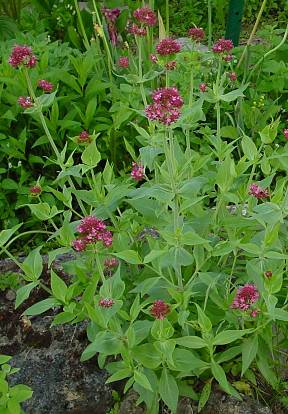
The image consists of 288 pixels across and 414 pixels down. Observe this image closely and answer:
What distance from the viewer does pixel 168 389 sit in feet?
6.66

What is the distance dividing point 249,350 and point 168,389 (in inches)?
10.6

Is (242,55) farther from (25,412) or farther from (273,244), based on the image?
(25,412)

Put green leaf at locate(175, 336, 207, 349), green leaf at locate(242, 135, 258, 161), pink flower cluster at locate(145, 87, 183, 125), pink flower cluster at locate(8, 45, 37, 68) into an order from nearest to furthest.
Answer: pink flower cluster at locate(145, 87, 183, 125) < green leaf at locate(175, 336, 207, 349) < pink flower cluster at locate(8, 45, 37, 68) < green leaf at locate(242, 135, 258, 161)

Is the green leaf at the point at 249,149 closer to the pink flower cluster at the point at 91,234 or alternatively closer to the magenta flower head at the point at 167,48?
the magenta flower head at the point at 167,48

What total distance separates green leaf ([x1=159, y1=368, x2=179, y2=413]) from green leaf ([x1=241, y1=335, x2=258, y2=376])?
208mm

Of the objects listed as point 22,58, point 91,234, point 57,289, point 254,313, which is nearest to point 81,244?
point 91,234

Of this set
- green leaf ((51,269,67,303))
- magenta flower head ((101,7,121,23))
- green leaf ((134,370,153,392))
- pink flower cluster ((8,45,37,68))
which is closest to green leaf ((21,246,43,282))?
green leaf ((51,269,67,303))

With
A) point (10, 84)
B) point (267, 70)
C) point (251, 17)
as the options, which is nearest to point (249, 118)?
point (267, 70)

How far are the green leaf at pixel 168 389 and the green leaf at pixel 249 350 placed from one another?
0.68 feet

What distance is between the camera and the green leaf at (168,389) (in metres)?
2.01

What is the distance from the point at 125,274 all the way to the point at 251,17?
12.9 ft

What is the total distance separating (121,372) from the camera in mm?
2012

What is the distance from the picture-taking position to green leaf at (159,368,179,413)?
6.59 ft

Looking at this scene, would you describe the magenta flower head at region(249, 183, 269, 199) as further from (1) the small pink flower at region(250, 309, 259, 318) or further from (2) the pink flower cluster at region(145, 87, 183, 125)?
(2) the pink flower cluster at region(145, 87, 183, 125)
